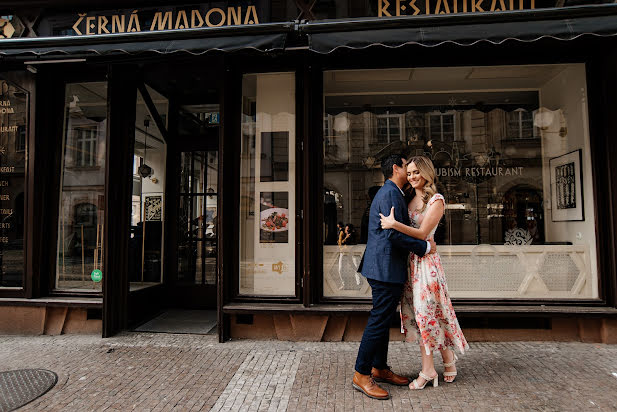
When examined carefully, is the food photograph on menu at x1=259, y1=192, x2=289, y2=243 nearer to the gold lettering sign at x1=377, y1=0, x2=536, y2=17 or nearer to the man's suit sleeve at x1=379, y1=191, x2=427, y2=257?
the man's suit sleeve at x1=379, y1=191, x2=427, y2=257

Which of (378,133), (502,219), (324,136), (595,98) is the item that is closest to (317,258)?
(324,136)

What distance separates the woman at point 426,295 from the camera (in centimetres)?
338

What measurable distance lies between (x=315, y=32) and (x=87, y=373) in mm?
4215

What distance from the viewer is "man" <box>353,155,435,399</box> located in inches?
130

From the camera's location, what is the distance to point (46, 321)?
17.4 feet

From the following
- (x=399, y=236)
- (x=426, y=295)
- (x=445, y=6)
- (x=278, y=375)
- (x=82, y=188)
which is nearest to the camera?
(x=399, y=236)

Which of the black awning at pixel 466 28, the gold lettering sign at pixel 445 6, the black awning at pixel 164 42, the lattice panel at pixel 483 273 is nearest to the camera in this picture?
the black awning at pixel 466 28

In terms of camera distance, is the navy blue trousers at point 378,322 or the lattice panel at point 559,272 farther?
the lattice panel at point 559,272

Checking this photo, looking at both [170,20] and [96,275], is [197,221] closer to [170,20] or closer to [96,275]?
[96,275]

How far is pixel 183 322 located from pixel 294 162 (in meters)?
2.83

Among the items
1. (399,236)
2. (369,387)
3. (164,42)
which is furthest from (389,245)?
(164,42)

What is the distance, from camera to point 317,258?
5035 mm

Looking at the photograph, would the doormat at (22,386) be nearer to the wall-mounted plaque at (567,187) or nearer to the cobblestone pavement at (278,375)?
the cobblestone pavement at (278,375)

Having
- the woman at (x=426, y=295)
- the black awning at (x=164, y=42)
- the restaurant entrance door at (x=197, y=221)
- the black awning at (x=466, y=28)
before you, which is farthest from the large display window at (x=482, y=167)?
the restaurant entrance door at (x=197, y=221)
